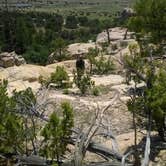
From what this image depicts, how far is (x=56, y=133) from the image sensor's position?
12414 mm

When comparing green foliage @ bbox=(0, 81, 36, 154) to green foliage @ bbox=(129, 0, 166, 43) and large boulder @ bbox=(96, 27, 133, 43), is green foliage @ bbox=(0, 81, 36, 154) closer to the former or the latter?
green foliage @ bbox=(129, 0, 166, 43)

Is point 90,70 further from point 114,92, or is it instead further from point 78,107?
point 78,107

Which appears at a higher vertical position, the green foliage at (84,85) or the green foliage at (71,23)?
the green foliage at (84,85)

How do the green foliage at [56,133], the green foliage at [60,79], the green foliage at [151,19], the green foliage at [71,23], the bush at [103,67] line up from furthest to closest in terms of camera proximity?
the green foliage at [71,23], the bush at [103,67], the green foliage at [151,19], the green foliage at [60,79], the green foliage at [56,133]

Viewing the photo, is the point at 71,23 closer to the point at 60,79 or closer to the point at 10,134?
the point at 60,79

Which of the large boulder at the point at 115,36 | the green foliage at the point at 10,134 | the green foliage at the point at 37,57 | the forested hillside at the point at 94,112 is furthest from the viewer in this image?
the large boulder at the point at 115,36

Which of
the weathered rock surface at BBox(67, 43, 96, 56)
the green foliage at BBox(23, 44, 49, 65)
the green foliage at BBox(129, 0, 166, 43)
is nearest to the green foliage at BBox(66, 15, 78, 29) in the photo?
the green foliage at BBox(23, 44, 49, 65)

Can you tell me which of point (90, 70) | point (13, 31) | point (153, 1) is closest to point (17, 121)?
point (153, 1)

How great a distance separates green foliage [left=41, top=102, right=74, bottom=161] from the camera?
488 inches

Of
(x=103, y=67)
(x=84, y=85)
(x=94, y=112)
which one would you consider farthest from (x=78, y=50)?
(x=94, y=112)

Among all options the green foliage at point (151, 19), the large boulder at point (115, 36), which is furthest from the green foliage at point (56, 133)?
the large boulder at point (115, 36)

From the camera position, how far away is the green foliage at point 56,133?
1241 cm

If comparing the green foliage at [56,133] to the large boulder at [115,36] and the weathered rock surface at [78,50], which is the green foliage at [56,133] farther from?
the large boulder at [115,36]

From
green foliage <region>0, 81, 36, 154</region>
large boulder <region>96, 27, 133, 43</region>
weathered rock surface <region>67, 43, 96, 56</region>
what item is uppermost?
green foliage <region>0, 81, 36, 154</region>
